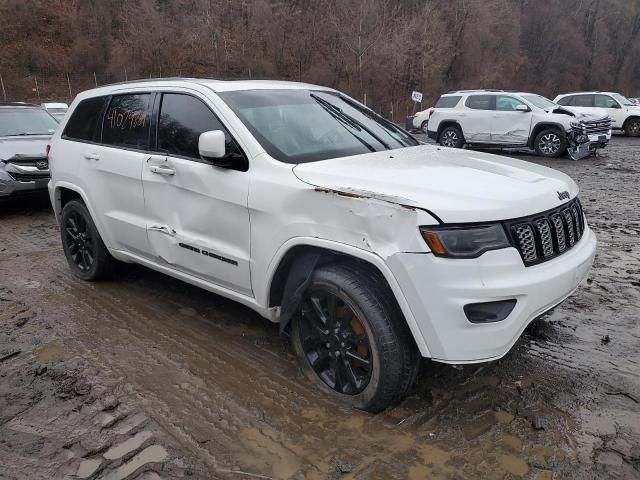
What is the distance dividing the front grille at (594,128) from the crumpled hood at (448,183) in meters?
11.2

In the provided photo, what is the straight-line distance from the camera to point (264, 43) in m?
41.3

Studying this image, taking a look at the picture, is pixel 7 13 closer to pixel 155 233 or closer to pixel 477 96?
pixel 477 96

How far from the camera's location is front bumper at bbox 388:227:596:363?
2393mm

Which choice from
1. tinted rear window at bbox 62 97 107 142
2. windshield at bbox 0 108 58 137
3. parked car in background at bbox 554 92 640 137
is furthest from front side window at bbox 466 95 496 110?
tinted rear window at bbox 62 97 107 142

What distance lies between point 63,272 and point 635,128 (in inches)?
797

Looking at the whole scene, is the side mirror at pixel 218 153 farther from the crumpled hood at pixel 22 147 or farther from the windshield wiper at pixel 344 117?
the crumpled hood at pixel 22 147

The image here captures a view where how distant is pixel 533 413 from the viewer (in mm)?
2787

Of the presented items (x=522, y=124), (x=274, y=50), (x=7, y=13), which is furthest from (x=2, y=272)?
(x=7, y=13)

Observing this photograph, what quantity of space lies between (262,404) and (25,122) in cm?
844

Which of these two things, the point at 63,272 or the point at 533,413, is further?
the point at 63,272

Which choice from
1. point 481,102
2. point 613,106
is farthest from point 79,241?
point 613,106

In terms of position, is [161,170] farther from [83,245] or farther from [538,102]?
[538,102]

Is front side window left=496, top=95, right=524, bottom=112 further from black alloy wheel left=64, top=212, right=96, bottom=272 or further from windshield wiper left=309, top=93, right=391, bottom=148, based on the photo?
black alloy wheel left=64, top=212, right=96, bottom=272

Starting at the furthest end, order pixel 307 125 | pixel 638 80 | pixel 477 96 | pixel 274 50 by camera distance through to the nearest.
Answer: pixel 638 80 < pixel 274 50 < pixel 477 96 < pixel 307 125
